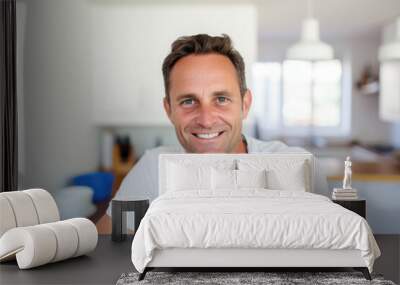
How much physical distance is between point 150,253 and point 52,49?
2.72 meters

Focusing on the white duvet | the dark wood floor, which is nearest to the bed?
the white duvet

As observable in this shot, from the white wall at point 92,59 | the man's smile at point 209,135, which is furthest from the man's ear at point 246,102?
the white wall at point 92,59

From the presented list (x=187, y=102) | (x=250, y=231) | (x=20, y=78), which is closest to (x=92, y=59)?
(x=20, y=78)

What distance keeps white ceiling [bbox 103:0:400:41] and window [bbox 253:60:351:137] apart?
11.0 inches

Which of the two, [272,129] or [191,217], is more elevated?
[272,129]

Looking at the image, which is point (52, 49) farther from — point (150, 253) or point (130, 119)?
point (150, 253)

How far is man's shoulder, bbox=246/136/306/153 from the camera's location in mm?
6867

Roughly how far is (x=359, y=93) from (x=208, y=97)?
4.74 ft

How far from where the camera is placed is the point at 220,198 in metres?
5.64

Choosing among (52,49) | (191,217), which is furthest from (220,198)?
(52,49)

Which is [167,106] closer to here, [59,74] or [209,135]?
[209,135]

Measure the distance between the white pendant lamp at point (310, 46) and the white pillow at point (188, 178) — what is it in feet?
4.67

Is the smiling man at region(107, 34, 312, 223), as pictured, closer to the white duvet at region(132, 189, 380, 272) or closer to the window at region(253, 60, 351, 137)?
the window at region(253, 60, 351, 137)

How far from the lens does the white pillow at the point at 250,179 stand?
20.6 ft
